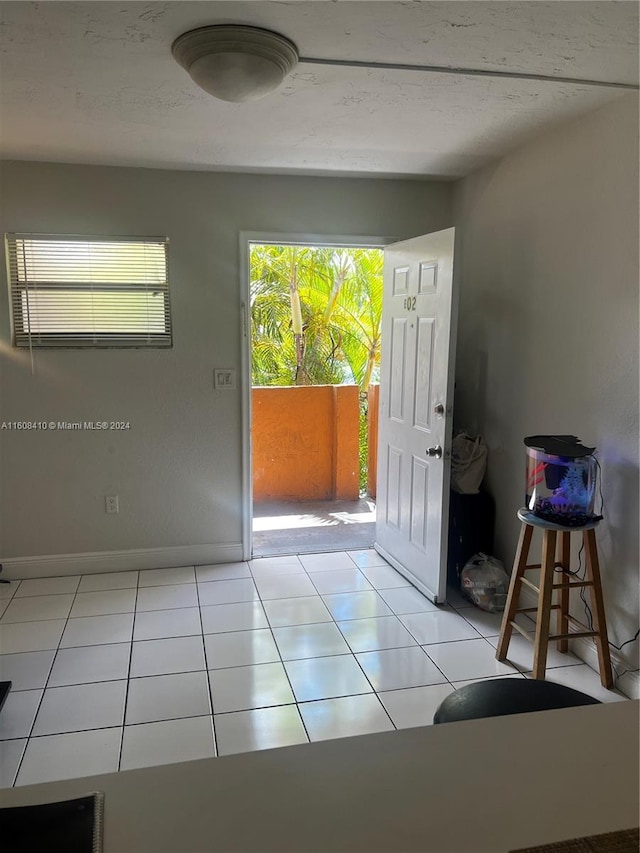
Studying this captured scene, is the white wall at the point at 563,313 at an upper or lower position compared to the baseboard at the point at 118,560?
upper

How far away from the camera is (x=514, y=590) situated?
2.74 meters

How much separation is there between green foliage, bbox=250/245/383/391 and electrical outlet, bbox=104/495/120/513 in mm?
2567

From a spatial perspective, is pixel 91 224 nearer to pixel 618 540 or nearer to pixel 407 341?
pixel 407 341

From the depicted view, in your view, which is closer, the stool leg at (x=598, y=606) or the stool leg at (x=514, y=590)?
the stool leg at (x=598, y=606)

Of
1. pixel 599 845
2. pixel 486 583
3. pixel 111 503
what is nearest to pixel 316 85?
pixel 599 845

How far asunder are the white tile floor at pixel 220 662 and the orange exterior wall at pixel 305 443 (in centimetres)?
173

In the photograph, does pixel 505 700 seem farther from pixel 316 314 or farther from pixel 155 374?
pixel 316 314

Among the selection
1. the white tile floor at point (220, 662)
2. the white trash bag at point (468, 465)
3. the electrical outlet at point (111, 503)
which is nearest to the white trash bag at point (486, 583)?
the white tile floor at point (220, 662)

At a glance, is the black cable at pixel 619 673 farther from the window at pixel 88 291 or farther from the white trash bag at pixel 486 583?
the window at pixel 88 291

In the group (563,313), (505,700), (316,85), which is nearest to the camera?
(505,700)

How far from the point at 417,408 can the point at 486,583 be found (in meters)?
1.01

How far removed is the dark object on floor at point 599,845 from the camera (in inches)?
29.7

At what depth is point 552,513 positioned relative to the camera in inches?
98.5

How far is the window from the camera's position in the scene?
3.48 meters
